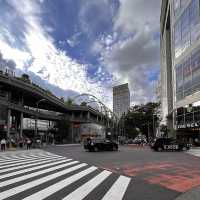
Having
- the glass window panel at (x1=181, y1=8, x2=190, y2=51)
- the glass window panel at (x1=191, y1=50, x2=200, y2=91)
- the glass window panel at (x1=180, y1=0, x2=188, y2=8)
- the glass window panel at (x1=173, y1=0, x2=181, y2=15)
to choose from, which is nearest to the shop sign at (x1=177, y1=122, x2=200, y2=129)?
the glass window panel at (x1=191, y1=50, x2=200, y2=91)

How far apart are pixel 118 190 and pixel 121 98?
575 ft

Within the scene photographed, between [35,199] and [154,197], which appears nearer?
[35,199]

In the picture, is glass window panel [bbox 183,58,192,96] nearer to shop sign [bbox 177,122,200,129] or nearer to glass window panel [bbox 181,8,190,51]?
glass window panel [bbox 181,8,190,51]

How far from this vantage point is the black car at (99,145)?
35250mm

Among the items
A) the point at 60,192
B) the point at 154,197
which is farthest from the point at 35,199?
the point at 154,197

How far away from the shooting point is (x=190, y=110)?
5653cm

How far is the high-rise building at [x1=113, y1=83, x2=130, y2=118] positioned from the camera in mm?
182750

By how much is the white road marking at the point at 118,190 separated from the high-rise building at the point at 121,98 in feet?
559

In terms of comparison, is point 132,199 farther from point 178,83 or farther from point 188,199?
point 178,83

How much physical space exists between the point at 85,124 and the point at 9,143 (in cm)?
6397

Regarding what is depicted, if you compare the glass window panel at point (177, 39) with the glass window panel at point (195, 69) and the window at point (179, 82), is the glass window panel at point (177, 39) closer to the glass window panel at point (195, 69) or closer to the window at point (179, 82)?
the window at point (179, 82)

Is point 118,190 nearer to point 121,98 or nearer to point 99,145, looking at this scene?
point 99,145

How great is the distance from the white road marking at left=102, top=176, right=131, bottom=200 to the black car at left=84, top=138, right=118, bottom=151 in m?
23.6

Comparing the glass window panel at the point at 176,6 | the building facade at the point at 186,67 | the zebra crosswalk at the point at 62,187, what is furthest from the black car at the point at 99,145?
the glass window panel at the point at 176,6
